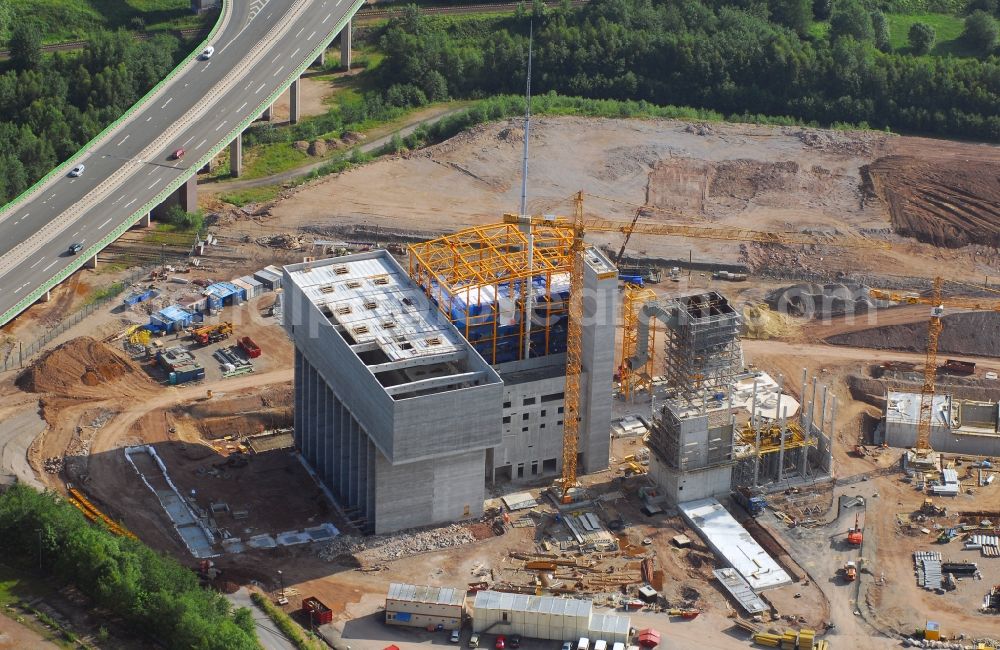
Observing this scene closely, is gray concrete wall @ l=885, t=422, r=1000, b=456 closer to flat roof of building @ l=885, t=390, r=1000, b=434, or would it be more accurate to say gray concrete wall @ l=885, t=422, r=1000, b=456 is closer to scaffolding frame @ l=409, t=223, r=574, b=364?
flat roof of building @ l=885, t=390, r=1000, b=434

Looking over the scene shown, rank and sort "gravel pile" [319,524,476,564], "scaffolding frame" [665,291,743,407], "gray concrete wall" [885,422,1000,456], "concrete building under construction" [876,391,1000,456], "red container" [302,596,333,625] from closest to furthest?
"red container" [302,596,333,625] < "gravel pile" [319,524,476,564] < "scaffolding frame" [665,291,743,407] < "gray concrete wall" [885,422,1000,456] < "concrete building under construction" [876,391,1000,456]

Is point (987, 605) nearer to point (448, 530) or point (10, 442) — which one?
point (448, 530)

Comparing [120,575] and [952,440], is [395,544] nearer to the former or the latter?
[120,575]

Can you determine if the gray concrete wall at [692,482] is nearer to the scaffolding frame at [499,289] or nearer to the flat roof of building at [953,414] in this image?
the scaffolding frame at [499,289]

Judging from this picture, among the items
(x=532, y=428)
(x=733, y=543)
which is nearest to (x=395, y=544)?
(x=532, y=428)

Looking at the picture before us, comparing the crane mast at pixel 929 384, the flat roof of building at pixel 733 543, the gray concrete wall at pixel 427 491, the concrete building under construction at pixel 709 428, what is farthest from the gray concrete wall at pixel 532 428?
the crane mast at pixel 929 384

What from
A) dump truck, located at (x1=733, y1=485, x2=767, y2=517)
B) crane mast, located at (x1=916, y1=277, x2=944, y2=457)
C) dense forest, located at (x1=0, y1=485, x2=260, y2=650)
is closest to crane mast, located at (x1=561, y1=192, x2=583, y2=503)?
dump truck, located at (x1=733, y1=485, x2=767, y2=517)

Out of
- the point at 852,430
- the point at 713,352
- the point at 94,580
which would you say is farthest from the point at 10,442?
the point at 852,430
